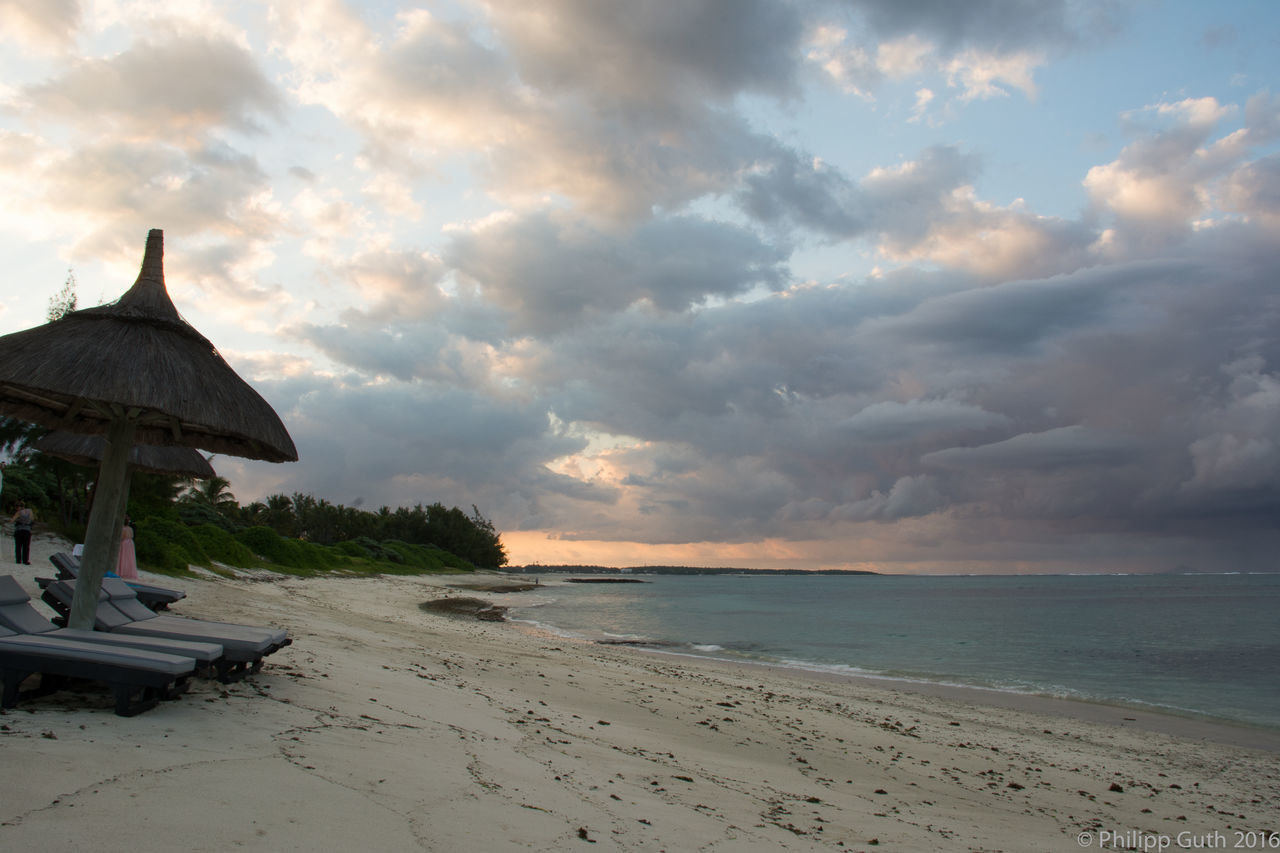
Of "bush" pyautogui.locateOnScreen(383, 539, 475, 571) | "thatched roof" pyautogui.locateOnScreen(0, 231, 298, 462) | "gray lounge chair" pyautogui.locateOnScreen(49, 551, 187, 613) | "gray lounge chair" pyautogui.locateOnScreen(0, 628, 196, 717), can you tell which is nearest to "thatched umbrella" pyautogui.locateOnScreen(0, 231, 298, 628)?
"thatched roof" pyautogui.locateOnScreen(0, 231, 298, 462)

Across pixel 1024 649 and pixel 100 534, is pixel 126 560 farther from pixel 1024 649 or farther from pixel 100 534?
pixel 1024 649

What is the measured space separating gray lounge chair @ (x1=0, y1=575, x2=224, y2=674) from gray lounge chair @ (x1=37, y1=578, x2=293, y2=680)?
30 centimetres

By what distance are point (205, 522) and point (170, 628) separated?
41.9 m

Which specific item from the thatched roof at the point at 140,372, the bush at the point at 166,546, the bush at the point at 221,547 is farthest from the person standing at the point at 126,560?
the bush at the point at 221,547

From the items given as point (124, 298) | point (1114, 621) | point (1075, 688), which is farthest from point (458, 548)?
point (124, 298)

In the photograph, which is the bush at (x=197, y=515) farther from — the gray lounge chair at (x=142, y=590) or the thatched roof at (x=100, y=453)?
the gray lounge chair at (x=142, y=590)

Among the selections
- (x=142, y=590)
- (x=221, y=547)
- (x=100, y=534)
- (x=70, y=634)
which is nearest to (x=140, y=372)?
(x=100, y=534)

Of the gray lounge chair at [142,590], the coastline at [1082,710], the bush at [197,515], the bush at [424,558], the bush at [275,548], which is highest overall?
the bush at [197,515]

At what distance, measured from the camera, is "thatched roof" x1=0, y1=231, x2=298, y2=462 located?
632 cm

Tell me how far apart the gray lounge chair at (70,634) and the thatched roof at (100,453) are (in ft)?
25.0

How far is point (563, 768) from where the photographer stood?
6.32 meters

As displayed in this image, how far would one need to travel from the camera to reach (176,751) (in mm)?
4910

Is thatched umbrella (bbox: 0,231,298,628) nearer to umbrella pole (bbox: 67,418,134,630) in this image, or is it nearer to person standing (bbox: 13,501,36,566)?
umbrella pole (bbox: 67,418,134,630)

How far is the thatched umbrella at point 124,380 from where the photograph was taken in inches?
250
